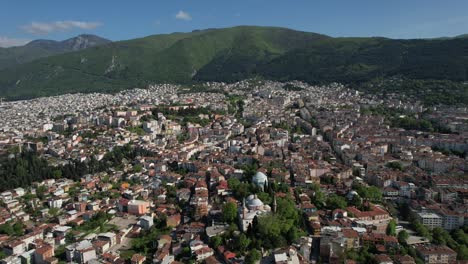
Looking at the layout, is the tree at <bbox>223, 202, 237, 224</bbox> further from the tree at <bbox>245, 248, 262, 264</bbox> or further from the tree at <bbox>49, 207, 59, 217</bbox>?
the tree at <bbox>49, 207, 59, 217</bbox>

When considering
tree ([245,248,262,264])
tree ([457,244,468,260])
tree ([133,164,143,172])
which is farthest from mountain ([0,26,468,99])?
tree ([245,248,262,264])

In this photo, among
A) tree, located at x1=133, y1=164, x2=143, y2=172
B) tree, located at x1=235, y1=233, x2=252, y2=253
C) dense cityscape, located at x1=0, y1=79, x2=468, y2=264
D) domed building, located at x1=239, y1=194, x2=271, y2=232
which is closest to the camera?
tree, located at x1=235, y1=233, x2=252, y2=253

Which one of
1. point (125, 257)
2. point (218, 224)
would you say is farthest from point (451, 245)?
point (125, 257)

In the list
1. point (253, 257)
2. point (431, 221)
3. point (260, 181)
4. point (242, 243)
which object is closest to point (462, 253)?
point (431, 221)

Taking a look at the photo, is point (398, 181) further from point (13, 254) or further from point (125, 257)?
point (13, 254)

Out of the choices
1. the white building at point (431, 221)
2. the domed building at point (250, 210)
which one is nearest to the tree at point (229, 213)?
the domed building at point (250, 210)
